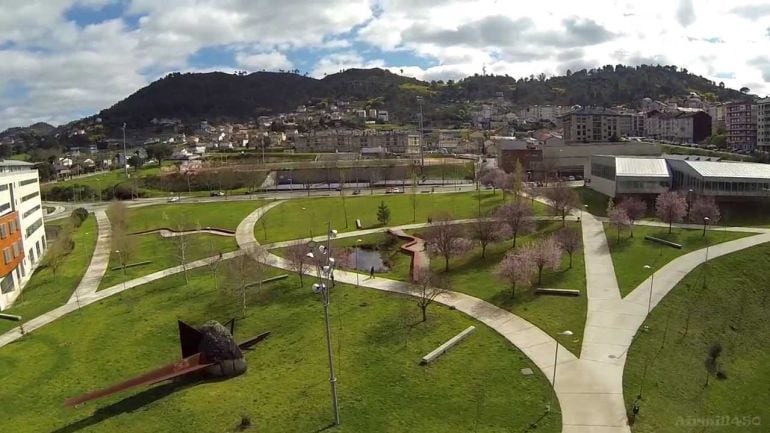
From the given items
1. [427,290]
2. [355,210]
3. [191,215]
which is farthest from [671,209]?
[191,215]

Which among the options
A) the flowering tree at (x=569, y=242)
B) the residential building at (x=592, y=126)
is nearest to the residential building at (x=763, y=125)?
the residential building at (x=592, y=126)

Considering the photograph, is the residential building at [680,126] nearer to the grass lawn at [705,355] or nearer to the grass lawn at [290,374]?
the grass lawn at [705,355]

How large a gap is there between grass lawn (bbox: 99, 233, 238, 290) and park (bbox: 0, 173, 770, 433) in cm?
29

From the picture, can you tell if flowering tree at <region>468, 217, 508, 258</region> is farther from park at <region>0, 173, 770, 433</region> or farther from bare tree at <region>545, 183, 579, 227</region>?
bare tree at <region>545, 183, 579, 227</region>

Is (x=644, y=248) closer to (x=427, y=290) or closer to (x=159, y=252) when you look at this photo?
(x=427, y=290)

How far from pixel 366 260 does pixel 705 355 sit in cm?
2668

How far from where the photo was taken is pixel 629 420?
21359mm

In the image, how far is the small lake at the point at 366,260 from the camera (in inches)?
1766

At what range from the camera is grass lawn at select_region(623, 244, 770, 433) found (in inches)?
894

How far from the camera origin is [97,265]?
4994 cm

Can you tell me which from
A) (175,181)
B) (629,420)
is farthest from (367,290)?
(175,181)

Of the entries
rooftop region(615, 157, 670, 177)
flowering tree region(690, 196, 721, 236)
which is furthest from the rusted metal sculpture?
rooftop region(615, 157, 670, 177)

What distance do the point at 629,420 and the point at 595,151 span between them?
82.2m

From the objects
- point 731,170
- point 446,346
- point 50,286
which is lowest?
point 446,346
